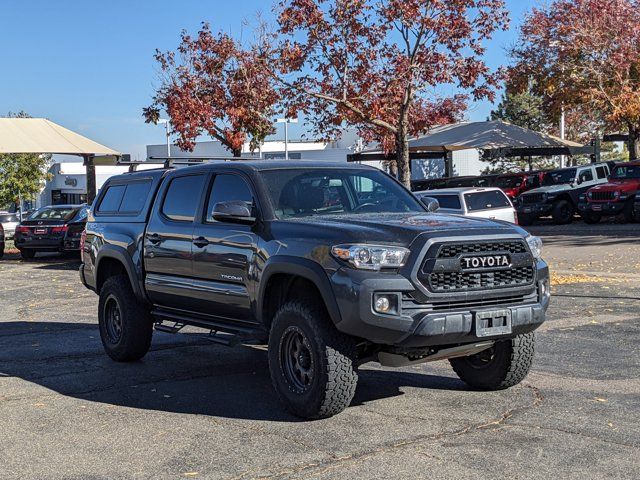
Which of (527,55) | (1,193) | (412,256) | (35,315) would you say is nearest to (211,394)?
(412,256)

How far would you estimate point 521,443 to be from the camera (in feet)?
19.7

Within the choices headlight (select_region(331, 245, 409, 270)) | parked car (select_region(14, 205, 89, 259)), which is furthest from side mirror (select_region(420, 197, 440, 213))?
parked car (select_region(14, 205, 89, 259))

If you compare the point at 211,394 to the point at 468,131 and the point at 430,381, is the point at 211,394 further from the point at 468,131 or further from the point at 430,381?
the point at 468,131

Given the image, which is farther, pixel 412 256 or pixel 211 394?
pixel 211 394

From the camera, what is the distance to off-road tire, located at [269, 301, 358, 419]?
21.5 feet

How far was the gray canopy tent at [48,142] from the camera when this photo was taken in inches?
1124

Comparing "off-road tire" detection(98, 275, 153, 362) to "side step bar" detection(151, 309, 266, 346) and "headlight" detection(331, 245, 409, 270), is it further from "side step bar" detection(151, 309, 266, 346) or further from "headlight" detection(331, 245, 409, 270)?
"headlight" detection(331, 245, 409, 270)

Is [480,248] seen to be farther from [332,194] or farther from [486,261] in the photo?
[332,194]

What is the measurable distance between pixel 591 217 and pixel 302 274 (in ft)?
85.4

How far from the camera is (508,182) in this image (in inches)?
1431

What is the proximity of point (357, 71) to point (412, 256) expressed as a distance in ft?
54.0

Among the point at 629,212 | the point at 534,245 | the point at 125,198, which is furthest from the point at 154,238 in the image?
the point at 629,212

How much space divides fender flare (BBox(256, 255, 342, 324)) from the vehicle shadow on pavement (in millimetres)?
833

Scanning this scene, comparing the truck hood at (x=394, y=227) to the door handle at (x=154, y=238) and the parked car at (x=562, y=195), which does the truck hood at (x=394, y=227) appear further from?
the parked car at (x=562, y=195)
